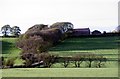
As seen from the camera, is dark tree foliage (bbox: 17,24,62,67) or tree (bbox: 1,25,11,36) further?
tree (bbox: 1,25,11,36)

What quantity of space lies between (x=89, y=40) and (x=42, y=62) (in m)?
38.2

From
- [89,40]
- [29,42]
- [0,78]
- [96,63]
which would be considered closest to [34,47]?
[29,42]

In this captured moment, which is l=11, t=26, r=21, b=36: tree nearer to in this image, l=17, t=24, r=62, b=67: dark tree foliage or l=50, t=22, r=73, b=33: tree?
l=17, t=24, r=62, b=67: dark tree foliage

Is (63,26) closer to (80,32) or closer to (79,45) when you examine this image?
(80,32)

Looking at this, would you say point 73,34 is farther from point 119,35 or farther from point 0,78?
point 0,78

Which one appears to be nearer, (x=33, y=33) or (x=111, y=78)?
(x=111, y=78)

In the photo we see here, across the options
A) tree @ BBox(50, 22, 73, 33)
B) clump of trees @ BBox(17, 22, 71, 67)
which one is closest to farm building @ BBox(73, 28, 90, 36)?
tree @ BBox(50, 22, 73, 33)

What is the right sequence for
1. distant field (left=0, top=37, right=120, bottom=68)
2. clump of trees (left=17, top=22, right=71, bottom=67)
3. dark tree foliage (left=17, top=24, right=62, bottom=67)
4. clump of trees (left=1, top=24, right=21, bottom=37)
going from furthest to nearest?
clump of trees (left=1, top=24, right=21, bottom=37)
distant field (left=0, top=37, right=120, bottom=68)
dark tree foliage (left=17, top=24, right=62, bottom=67)
clump of trees (left=17, top=22, right=71, bottom=67)

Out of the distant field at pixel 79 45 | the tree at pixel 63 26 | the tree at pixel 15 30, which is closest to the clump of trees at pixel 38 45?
the tree at pixel 63 26

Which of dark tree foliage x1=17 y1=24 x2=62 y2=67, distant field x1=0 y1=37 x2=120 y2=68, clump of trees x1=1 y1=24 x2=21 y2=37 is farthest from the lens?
clump of trees x1=1 y1=24 x2=21 y2=37

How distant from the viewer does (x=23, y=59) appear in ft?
137

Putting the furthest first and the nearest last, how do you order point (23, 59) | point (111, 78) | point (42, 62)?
point (23, 59) → point (42, 62) → point (111, 78)

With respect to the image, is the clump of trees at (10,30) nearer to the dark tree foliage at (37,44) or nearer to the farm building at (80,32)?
the dark tree foliage at (37,44)

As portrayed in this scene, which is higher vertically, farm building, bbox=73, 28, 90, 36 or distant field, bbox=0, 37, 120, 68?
farm building, bbox=73, 28, 90, 36
